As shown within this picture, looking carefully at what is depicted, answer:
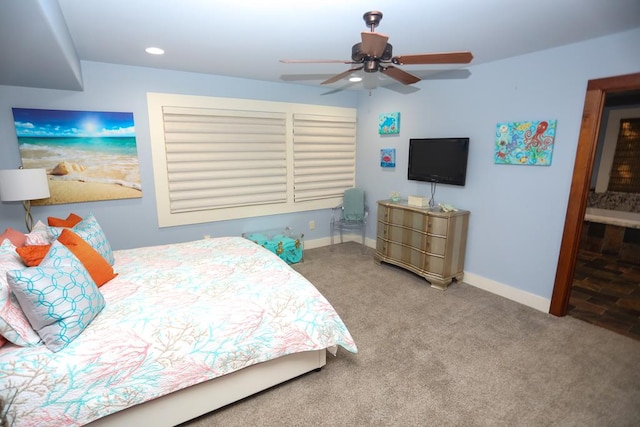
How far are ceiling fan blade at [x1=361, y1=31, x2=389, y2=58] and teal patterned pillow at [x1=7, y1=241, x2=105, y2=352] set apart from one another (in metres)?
1.97

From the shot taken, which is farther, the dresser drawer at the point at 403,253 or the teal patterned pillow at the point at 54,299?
the dresser drawer at the point at 403,253

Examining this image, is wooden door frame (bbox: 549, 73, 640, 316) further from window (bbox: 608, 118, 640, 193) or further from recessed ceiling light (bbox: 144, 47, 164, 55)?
recessed ceiling light (bbox: 144, 47, 164, 55)

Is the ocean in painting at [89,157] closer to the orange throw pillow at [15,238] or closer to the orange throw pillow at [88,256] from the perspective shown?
the orange throw pillow at [15,238]

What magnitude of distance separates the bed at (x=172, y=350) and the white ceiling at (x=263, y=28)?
4.31 feet

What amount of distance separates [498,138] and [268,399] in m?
3.12

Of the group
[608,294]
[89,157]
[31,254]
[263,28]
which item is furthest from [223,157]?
[608,294]

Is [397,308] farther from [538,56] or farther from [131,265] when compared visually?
[538,56]

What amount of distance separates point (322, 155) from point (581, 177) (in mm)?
3002

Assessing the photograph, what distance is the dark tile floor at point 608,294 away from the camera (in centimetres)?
273

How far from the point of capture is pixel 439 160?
3.57 metres

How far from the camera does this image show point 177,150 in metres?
3.52

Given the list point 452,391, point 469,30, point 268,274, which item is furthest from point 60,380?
point 469,30

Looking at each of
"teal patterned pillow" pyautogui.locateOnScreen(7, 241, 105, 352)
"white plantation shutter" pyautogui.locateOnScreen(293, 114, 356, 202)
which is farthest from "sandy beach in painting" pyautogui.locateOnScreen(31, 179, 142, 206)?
"white plantation shutter" pyautogui.locateOnScreen(293, 114, 356, 202)

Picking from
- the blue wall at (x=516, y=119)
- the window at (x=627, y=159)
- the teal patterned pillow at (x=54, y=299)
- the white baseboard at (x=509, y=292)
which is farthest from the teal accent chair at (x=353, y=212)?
the window at (x=627, y=159)
